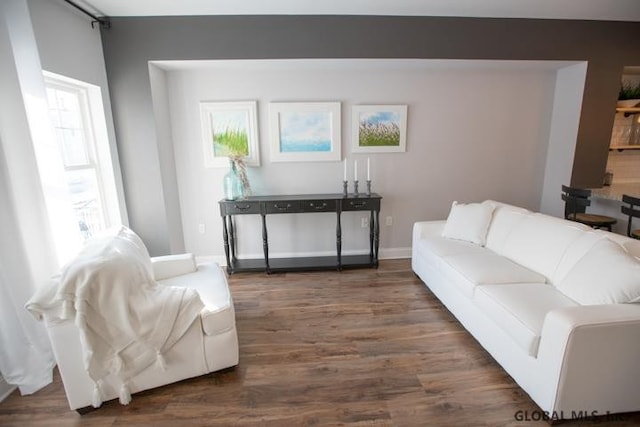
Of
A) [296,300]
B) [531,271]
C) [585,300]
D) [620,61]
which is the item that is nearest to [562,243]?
[531,271]

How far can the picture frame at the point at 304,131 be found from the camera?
11.0ft

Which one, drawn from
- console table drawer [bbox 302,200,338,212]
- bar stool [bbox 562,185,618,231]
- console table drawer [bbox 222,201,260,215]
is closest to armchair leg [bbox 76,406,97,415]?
console table drawer [bbox 222,201,260,215]

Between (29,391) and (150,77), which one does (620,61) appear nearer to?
(150,77)

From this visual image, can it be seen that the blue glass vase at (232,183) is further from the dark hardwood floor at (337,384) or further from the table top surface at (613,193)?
the table top surface at (613,193)

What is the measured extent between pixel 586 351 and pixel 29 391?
3112 mm

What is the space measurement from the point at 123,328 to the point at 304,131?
2570 mm

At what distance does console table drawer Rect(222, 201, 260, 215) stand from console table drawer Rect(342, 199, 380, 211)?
0.98 metres

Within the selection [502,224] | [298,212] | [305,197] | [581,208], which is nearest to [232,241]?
[298,212]

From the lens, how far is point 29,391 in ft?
5.86

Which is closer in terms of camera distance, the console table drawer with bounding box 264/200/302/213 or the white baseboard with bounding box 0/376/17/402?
the white baseboard with bounding box 0/376/17/402

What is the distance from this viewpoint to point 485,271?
2184 millimetres

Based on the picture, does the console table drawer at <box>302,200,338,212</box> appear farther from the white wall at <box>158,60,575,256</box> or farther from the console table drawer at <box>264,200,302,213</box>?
the white wall at <box>158,60,575,256</box>

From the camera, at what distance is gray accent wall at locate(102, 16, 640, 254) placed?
9.14ft

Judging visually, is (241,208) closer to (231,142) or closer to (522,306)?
(231,142)
